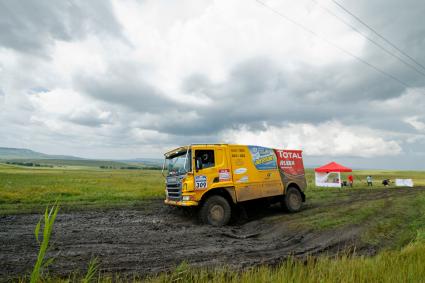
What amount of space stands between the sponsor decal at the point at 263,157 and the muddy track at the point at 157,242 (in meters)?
2.09

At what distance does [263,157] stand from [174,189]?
12.5 feet

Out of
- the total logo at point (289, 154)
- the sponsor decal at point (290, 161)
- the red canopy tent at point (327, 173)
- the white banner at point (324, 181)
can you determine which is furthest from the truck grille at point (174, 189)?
the white banner at point (324, 181)

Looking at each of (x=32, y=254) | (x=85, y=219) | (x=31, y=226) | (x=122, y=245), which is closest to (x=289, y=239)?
(x=122, y=245)

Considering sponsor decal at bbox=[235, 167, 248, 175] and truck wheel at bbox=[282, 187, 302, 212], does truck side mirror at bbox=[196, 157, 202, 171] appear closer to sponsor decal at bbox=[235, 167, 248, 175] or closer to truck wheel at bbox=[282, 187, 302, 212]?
sponsor decal at bbox=[235, 167, 248, 175]

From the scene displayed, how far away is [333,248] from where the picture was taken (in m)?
6.45

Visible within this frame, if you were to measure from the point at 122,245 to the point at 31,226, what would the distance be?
4.09 metres

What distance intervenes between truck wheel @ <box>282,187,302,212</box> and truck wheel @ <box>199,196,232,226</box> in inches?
125

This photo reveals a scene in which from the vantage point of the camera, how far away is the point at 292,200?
11406mm

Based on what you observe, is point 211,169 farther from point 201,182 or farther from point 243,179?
point 243,179

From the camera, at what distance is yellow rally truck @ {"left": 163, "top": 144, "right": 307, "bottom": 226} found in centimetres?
904

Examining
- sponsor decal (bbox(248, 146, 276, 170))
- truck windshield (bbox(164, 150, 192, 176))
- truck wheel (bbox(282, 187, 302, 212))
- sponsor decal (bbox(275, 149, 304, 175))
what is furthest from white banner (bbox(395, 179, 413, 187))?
truck windshield (bbox(164, 150, 192, 176))

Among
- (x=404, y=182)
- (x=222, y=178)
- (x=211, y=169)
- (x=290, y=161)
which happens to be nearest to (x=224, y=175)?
(x=222, y=178)

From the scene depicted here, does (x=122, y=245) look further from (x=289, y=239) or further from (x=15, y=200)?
(x=15, y=200)

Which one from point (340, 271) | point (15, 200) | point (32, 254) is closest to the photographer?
point (340, 271)
